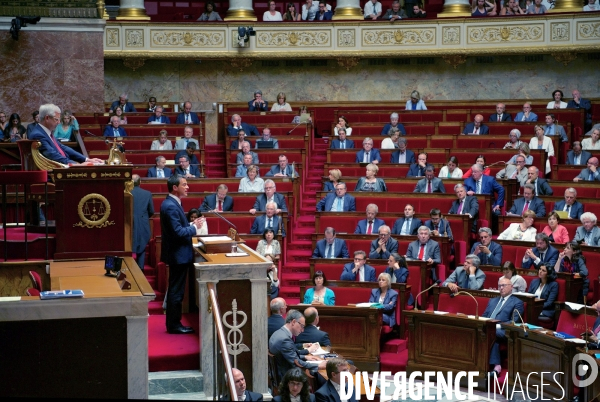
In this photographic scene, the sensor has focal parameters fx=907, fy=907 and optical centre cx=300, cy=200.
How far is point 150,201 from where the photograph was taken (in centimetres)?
778

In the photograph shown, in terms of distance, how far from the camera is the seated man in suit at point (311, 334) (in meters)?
6.50

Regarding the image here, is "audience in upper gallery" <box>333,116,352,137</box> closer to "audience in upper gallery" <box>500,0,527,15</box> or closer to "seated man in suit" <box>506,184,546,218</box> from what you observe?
"seated man in suit" <box>506,184,546,218</box>

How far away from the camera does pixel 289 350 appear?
19.1 feet

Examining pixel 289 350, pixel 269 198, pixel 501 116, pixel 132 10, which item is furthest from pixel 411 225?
pixel 132 10

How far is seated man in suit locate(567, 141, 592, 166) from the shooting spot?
985cm

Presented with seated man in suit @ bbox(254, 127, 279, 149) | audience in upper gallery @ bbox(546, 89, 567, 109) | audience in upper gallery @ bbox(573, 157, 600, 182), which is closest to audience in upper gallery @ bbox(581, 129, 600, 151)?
audience in upper gallery @ bbox(573, 157, 600, 182)

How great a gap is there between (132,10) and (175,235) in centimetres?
1021

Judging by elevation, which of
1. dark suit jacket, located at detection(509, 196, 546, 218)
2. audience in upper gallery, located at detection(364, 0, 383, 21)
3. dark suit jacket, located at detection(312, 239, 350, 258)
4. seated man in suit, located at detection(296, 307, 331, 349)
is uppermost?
audience in upper gallery, located at detection(364, 0, 383, 21)

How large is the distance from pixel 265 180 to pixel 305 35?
5398 millimetres

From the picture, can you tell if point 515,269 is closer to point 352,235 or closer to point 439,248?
point 439,248

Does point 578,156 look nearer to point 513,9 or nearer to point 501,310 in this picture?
point 501,310

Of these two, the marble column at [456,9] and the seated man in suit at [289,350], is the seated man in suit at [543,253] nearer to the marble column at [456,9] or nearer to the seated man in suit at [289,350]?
the seated man in suit at [289,350]

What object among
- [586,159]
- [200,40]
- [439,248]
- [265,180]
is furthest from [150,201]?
[200,40]

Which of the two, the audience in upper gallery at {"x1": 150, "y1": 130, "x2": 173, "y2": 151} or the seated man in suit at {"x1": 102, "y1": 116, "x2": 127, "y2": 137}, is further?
the seated man in suit at {"x1": 102, "y1": 116, "x2": 127, "y2": 137}
